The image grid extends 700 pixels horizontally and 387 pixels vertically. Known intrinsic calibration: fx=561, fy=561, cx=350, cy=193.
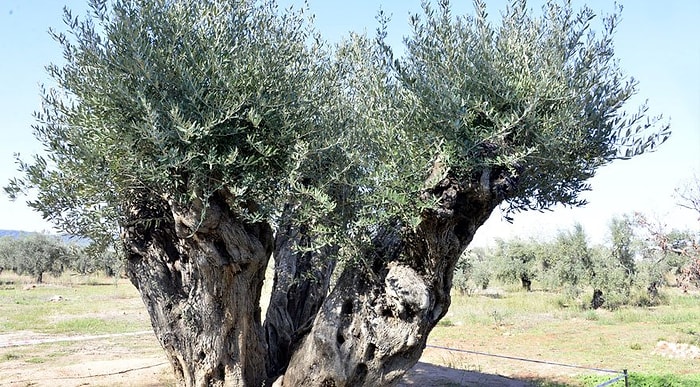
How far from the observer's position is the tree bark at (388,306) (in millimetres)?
6730

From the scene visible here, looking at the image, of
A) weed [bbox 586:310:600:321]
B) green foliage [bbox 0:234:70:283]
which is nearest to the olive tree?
weed [bbox 586:310:600:321]

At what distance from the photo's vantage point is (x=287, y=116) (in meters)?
6.23

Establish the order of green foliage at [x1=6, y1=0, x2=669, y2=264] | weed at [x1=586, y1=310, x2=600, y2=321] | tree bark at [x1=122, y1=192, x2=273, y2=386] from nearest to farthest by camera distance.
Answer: green foliage at [x1=6, y1=0, x2=669, y2=264], tree bark at [x1=122, y1=192, x2=273, y2=386], weed at [x1=586, y1=310, x2=600, y2=321]

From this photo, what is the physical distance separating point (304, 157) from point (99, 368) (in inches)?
347

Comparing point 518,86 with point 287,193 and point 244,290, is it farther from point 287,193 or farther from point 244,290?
point 244,290

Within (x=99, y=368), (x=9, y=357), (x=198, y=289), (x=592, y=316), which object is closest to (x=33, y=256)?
(x=9, y=357)

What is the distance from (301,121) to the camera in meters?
6.50

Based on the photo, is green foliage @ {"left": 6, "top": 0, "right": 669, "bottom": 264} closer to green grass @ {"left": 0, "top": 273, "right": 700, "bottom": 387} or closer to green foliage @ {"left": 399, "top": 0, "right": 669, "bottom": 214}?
green foliage @ {"left": 399, "top": 0, "right": 669, "bottom": 214}

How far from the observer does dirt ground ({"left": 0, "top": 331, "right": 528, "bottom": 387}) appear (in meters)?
10.9

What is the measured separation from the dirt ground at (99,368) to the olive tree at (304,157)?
4368mm

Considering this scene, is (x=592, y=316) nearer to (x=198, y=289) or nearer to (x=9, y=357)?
(x=198, y=289)

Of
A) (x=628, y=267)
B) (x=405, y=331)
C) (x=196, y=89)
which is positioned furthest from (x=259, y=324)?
(x=628, y=267)

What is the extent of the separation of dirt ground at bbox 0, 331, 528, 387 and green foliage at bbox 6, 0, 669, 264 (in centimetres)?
545

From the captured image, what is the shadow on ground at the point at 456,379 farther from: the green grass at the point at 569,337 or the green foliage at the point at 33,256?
the green foliage at the point at 33,256
